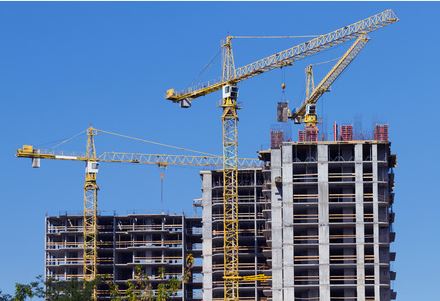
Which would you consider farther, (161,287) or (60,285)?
(60,285)

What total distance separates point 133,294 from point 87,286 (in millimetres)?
26346

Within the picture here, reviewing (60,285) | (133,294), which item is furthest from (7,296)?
(133,294)

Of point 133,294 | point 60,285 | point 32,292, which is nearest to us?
point 133,294

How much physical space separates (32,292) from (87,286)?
873 cm

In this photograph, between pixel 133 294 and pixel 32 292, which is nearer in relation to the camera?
pixel 133 294

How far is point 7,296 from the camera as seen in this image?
164500 mm

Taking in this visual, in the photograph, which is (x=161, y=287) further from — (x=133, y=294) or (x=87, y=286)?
(x=87, y=286)

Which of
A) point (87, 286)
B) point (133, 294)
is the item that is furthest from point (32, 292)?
point (133, 294)

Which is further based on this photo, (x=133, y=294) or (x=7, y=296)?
(x=7, y=296)

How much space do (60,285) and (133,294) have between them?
3496 centimetres

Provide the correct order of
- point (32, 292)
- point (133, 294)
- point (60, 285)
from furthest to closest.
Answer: point (60, 285) → point (32, 292) → point (133, 294)

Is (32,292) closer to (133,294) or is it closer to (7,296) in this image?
(7,296)

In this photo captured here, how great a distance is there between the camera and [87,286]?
162m

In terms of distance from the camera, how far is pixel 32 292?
6102 inches
